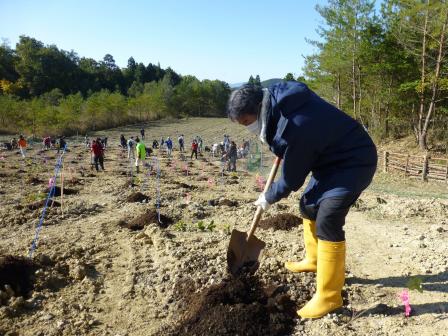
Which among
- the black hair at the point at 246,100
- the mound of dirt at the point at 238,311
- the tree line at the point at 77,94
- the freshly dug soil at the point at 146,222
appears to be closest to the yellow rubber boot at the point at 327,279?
the mound of dirt at the point at 238,311

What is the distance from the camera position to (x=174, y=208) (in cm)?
739

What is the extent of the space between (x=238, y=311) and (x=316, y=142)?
1466mm

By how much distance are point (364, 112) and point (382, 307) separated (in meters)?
27.7

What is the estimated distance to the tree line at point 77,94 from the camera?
3991cm

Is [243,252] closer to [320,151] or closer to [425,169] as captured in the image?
[320,151]

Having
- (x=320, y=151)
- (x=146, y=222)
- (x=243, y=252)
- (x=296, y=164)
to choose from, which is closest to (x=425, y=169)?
(x=146, y=222)

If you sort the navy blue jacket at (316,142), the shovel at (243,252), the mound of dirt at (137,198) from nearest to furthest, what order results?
1. the navy blue jacket at (316,142)
2. the shovel at (243,252)
3. the mound of dirt at (137,198)

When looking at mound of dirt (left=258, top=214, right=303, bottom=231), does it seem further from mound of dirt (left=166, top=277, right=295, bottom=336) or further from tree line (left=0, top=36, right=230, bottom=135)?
tree line (left=0, top=36, right=230, bottom=135)

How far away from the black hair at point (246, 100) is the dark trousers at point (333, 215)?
2.79ft

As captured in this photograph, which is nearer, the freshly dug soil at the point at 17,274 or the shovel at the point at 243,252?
the shovel at the point at 243,252

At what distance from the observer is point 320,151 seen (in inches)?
102

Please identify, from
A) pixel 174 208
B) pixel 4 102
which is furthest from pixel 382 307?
pixel 4 102

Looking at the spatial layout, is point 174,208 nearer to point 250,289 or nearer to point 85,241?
point 85,241

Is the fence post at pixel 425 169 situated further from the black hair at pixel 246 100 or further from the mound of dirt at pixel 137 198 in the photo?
the black hair at pixel 246 100
